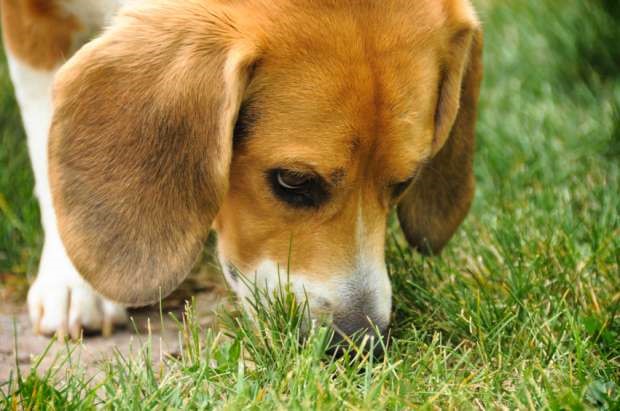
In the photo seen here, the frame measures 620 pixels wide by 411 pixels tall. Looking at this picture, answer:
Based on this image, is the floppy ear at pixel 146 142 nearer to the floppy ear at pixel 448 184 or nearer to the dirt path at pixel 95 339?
the dirt path at pixel 95 339

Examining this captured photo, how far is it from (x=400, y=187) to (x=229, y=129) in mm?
703

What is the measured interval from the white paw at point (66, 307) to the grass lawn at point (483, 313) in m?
0.32

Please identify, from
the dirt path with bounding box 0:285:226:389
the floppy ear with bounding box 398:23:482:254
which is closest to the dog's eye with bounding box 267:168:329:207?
the dirt path with bounding box 0:285:226:389

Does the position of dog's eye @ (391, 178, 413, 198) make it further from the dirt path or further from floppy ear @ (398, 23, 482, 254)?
the dirt path

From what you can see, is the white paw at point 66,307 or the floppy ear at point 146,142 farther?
the white paw at point 66,307

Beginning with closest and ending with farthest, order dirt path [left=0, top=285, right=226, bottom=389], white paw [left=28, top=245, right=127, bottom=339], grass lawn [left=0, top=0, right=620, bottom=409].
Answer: grass lawn [left=0, top=0, right=620, bottom=409]
dirt path [left=0, top=285, right=226, bottom=389]
white paw [left=28, top=245, right=127, bottom=339]

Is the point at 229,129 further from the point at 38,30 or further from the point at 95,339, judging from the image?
the point at 38,30

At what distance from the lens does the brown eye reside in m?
3.15

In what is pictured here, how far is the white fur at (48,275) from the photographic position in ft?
11.8

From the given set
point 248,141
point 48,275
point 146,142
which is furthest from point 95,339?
point 248,141

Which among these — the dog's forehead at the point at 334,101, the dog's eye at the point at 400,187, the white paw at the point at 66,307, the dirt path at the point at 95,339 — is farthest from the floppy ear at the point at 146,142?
the dog's eye at the point at 400,187

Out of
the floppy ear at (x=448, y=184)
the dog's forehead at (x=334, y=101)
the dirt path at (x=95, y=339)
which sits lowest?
the dirt path at (x=95, y=339)

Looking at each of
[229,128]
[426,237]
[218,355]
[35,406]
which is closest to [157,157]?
[229,128]

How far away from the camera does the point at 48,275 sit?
3.74 metres
